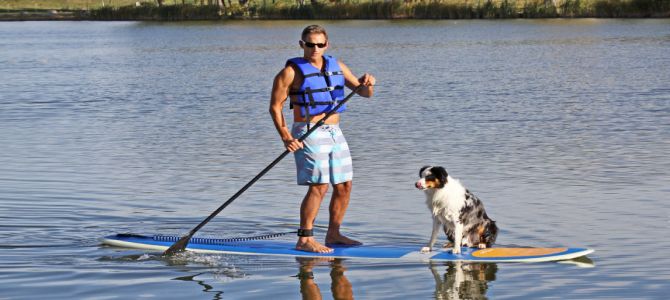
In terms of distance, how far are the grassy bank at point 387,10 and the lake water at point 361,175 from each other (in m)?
29.0

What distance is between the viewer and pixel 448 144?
58.3 ft

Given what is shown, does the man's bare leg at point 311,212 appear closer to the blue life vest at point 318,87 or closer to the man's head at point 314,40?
the blue life vest at point 318,87

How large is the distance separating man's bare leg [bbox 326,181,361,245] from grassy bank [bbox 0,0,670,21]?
56.5 meters

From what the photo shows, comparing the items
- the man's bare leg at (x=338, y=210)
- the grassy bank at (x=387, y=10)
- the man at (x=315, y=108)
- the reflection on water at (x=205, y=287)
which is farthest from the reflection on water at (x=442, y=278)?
the grassy bank at (x=387, y=10)

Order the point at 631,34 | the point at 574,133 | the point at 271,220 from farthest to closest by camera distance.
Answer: the point at 631,34, the point at 574,133, the point at 271,220

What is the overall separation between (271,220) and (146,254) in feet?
5.84

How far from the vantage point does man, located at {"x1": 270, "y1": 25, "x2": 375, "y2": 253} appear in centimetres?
968

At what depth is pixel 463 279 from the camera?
952 cm

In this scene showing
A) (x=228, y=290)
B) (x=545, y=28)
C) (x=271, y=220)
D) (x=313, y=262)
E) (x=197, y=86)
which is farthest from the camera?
(x=545, y=28)

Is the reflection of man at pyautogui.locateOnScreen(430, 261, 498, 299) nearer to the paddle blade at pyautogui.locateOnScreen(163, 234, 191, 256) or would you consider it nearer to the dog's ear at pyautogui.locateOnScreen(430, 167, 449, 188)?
the dog's ear at pyautogui.locateOnScreen(430, 167, 449, 188)

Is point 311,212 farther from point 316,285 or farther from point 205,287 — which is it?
point 205,287

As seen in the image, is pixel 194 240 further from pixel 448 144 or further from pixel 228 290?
pixel 448 144

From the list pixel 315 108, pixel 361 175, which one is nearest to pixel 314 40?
pixel 315 108

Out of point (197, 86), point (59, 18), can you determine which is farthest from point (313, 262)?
point (59, 18)
